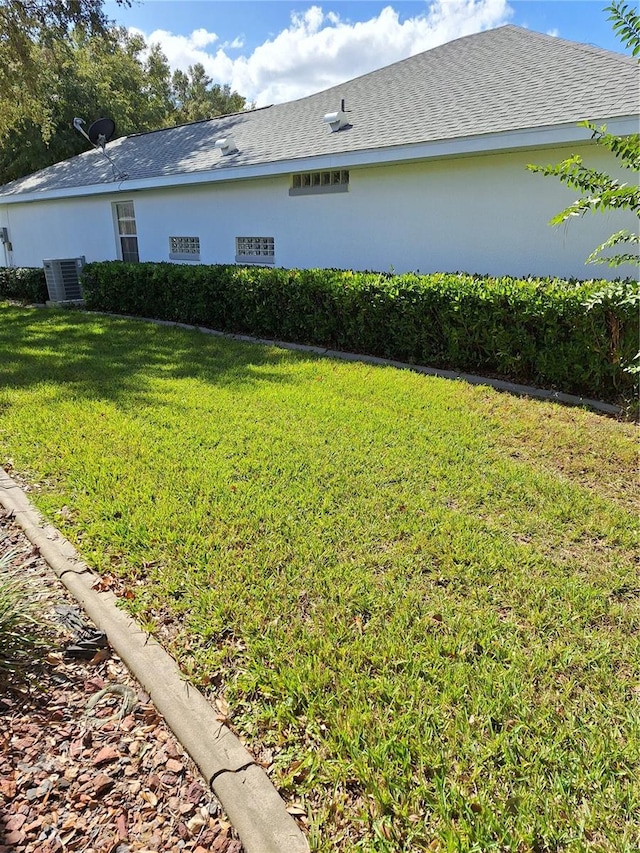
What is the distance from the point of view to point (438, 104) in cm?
934

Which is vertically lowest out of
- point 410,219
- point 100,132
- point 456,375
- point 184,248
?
point 456,375

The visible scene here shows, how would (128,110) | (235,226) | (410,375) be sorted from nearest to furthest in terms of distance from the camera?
(410,375) < (235,226) < (128,110)

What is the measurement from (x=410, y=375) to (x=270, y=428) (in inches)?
96.8

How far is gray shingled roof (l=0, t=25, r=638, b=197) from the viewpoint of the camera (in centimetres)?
744

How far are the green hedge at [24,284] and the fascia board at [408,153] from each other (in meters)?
3.62

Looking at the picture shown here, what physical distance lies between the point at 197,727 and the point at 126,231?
15146mm

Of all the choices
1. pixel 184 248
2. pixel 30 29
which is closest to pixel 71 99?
pixel 30 29

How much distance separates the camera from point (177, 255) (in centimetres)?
1348

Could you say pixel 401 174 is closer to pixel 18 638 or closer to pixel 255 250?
pixel 255 250

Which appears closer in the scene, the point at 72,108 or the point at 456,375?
the point at 456,375

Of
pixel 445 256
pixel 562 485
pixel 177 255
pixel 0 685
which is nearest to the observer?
pixel 0 685

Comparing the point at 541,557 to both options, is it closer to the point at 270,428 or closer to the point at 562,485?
the point at 562,485

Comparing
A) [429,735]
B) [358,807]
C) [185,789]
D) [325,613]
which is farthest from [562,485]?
[185,789]

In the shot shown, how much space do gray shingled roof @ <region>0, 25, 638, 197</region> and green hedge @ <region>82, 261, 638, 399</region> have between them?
92.9 inches
